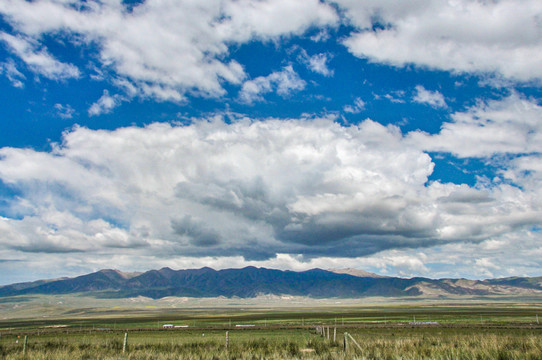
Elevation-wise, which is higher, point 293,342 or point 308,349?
point 308,349

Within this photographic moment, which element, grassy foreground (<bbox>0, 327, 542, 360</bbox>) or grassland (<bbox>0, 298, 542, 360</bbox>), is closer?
grassy foreground (<bbox>0, 327, 542, 360</bbox>)

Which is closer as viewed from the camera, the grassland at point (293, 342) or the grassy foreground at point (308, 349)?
the grassy foreground at point (308, 349)

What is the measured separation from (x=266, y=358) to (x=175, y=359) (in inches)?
162

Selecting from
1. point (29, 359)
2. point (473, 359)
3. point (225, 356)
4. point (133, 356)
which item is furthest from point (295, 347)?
point (29, 359)

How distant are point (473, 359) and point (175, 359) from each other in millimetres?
12252

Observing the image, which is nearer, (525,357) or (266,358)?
(525,357)

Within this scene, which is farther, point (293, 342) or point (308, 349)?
point (293, 342)

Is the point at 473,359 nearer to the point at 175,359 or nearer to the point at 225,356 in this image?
the point at 225,356

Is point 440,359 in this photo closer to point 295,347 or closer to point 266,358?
point 266,358

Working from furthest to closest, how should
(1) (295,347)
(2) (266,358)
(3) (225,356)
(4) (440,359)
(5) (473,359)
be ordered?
(1) (295,347), (3) (225,356), (2) (266,358), (4) (440,359), (5) (473,359)

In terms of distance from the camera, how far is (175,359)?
58.0 feet

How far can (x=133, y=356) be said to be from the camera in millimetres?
18906

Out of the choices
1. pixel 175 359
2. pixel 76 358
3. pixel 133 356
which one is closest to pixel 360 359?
pixel 175 359

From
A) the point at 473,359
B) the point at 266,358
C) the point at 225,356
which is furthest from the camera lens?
the point at 225,356
